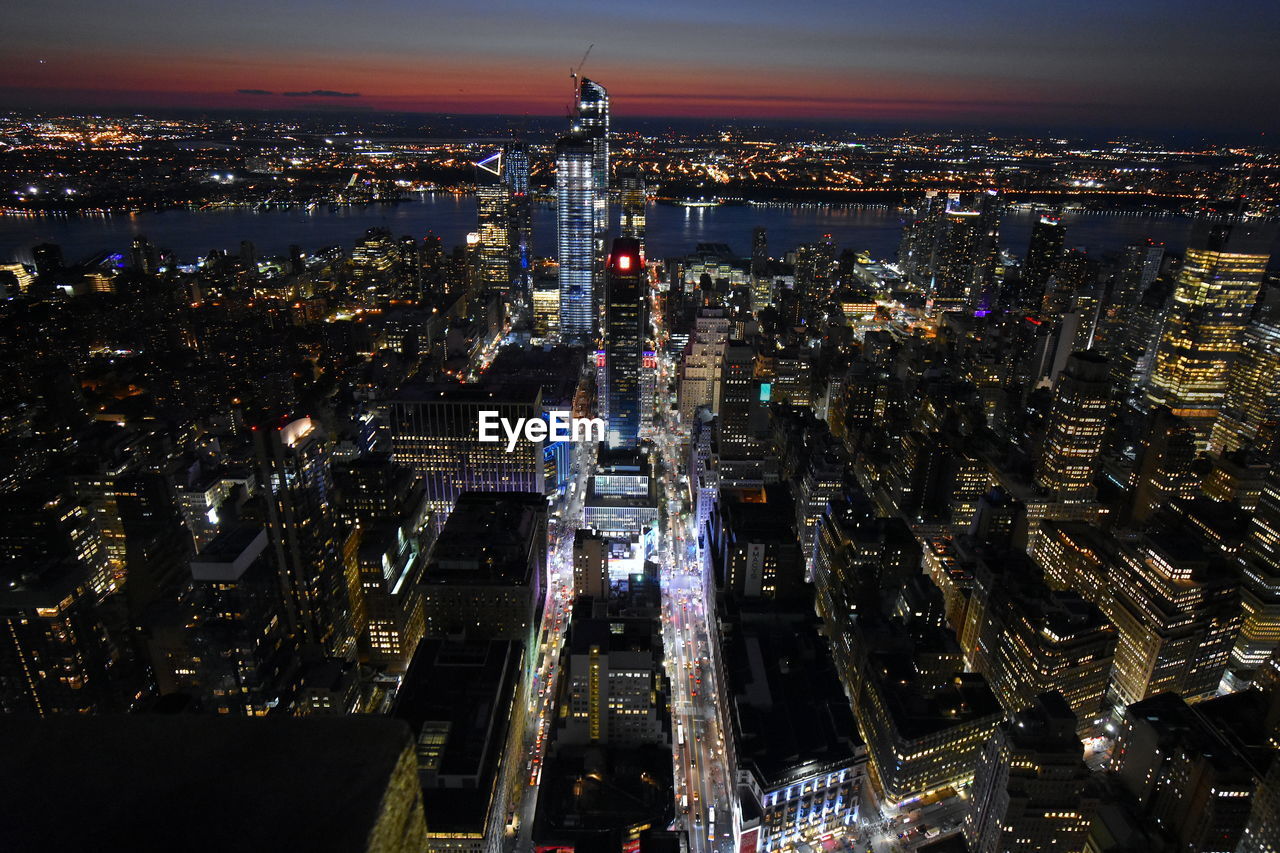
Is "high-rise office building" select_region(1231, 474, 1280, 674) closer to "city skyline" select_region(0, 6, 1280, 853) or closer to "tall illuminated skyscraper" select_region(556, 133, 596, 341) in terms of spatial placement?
"city skyline" select_region(0, 6, 1280, 853)

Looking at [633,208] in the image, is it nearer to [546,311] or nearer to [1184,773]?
[546,311]

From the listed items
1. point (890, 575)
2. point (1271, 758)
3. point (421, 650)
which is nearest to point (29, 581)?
point (421, 650)

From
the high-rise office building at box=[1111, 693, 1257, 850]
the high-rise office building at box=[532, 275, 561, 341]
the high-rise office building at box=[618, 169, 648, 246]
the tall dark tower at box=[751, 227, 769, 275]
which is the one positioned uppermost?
the high-rise office building at box=[618, 169, 648, 246]

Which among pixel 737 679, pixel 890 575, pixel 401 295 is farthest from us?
pixel 401 295

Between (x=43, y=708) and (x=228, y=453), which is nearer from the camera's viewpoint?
(x=43, y=708)

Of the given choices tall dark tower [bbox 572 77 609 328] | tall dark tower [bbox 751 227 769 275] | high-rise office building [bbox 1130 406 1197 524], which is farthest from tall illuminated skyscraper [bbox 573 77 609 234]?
high-rise office building [bbox 1130 406 1197 524]

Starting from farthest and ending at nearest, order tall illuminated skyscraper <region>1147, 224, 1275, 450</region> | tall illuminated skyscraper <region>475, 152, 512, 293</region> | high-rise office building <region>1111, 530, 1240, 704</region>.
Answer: tall illuminated skyscraper <region>475, 152, 512, 293</region> < tall illuminated skyscraper <region>1147, 224, 1275, 450</region> < high-rise office building <region>1111, 530, 1240, 704</region>

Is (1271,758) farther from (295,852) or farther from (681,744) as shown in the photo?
(295,852)
